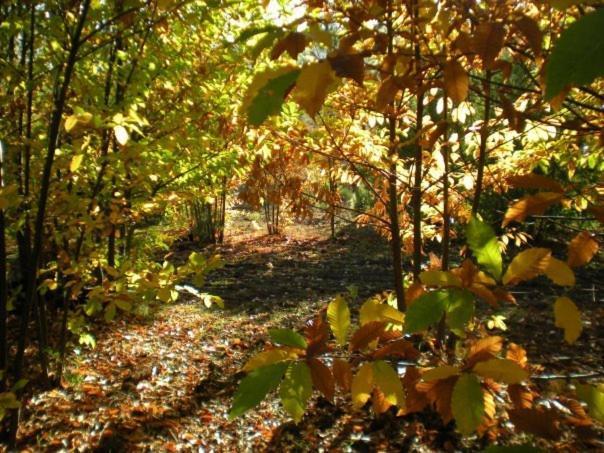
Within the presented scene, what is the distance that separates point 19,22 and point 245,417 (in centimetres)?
264

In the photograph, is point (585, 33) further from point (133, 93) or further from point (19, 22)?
point (133, 93)

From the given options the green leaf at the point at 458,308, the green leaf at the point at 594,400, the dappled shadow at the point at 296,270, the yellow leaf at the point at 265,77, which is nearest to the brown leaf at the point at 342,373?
the green leaf at the point at 458,308

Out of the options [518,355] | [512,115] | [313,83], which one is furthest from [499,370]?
[512,115]

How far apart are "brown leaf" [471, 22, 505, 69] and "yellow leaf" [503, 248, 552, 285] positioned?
352mm

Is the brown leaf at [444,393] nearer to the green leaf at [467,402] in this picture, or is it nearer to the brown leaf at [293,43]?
the green leaf at [467,402]

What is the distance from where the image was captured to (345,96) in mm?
2820

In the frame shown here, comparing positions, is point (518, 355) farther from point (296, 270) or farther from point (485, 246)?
point (296, 270)

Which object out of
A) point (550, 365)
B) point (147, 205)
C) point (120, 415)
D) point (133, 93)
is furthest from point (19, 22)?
point (550, 365)

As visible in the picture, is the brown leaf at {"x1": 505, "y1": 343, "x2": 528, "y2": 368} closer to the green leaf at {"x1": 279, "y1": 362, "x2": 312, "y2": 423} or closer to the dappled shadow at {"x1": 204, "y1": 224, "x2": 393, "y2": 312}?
the green leaf at {"x1": 279, "y1": 362, "x2": 312, "y2": 423}

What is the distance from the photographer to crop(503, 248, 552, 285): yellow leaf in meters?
0.67

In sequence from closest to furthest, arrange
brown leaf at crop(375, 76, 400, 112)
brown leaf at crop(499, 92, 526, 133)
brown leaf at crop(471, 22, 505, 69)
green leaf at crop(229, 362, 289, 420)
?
green leaf at crop(229, 362, 289, 420), brown leaf at crop(471, 22, 505, 69), brown leaf at crop(375, 76, 400, 112), brown leaf at crop(499, 92, 526, 133)

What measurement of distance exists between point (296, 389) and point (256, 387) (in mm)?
85

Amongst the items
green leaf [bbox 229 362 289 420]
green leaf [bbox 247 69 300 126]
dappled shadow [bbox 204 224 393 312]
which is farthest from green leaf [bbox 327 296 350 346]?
dappled shadow [bbox 204 224 393 312]

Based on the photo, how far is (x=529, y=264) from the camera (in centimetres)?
67
